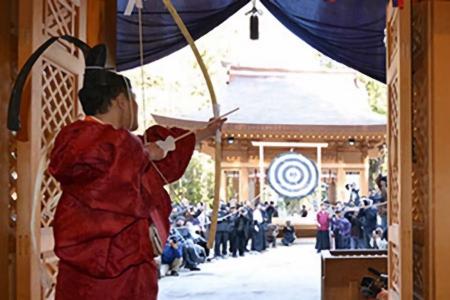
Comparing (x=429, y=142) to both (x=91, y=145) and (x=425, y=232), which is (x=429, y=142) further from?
(x=91, y=145)

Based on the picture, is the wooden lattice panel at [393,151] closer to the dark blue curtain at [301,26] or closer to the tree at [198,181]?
the dark blue curtain at [301,26]

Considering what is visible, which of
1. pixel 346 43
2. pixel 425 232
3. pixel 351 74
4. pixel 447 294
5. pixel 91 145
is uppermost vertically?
pixel 351 74

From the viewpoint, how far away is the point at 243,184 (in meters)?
12.5

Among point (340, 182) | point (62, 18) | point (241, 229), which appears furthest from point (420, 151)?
point (340, 182)

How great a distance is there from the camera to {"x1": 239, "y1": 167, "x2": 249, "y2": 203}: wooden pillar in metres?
12.5

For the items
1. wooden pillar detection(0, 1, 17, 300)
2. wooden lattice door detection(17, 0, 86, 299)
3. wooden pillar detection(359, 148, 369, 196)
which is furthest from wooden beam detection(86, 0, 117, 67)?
wooden pillar detection(359, 148, 369, 196)

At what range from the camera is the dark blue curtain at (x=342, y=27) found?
3715mm

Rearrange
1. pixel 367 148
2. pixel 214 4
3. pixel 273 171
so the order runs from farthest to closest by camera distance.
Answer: pixel 367 148 → pixel 273 171 → pixel 214 4

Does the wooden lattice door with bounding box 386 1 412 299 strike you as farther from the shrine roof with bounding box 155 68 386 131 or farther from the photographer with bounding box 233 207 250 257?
the shrine roof with bounding box 155 68 386 131

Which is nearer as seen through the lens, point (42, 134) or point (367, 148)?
point (42, 134)

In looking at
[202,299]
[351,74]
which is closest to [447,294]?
[202,299]

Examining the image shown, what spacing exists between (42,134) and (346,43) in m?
2.20

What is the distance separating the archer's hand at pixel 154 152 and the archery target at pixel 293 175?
9.73 m

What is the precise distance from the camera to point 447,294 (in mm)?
2232
